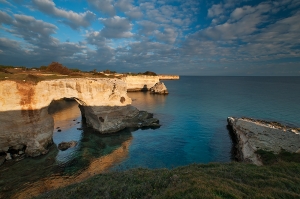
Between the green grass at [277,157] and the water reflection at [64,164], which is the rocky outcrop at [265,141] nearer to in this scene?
the green grass at [277,157]

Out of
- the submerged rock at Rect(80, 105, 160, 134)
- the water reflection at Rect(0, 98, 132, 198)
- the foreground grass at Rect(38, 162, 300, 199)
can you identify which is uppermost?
the foreground grass at Rect(38, 162, 300, 199)

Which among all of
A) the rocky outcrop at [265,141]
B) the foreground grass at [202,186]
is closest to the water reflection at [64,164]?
the foreground grass at [202,186]

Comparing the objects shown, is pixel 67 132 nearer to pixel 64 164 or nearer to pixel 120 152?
pixel 64 164

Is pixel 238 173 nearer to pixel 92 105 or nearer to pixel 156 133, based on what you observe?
pixel 156 133

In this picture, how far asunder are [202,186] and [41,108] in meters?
23.9

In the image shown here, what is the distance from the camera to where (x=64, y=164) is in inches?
755

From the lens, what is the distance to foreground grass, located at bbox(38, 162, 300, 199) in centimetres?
701

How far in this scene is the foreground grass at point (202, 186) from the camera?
701 cm

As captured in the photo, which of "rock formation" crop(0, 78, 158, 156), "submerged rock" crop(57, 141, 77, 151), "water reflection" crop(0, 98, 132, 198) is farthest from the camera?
"submerged rock" crop(57, 141, 77, 151)

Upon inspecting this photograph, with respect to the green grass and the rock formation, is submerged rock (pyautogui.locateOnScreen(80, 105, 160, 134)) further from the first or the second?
the green grass

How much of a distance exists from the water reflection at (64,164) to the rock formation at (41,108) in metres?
2.29

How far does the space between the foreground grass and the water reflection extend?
24.1ft

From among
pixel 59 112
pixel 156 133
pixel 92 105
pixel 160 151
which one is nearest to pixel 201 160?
pixel 160 151

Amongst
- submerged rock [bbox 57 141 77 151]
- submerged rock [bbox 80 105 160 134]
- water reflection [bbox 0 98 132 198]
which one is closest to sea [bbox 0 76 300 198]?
water reflection [bbox 0 98 132 198]
